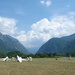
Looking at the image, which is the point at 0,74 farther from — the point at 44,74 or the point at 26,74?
the point at 44,74

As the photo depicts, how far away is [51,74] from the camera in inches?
598

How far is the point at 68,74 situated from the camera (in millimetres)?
15078

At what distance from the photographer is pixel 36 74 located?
14.9 metres

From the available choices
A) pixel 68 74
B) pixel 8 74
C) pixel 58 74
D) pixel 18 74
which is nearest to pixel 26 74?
pixel 18 74

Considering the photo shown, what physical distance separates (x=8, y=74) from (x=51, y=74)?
394cm

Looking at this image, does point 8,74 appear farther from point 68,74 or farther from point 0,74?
point 68,74

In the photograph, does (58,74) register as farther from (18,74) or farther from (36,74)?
(18,74)

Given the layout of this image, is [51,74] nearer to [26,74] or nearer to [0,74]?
[26,74]

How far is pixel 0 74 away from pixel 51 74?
184 inches

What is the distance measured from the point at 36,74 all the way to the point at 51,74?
4.63 feet

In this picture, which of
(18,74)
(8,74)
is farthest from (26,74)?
(8,74)

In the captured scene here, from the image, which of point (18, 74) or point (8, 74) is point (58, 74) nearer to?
point (18, 74)

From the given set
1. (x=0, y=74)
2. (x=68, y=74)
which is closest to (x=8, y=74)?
(x=0, y=74)

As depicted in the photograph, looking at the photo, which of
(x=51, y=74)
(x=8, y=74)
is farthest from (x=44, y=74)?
(x=8, y=74)
